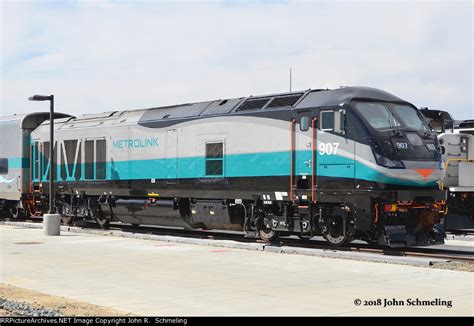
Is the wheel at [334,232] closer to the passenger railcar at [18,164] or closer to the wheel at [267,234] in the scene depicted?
the wheel at [267,234]

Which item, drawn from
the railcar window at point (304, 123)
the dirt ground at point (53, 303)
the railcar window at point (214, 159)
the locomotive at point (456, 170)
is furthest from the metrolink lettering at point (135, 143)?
the dirt ground at point (53, 303)

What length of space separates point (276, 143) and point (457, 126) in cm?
945

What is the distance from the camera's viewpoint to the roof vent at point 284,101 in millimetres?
18734

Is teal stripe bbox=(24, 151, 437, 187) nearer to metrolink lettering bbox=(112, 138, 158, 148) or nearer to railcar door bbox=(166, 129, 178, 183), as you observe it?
railcar door bbox=(166, 129, 178, 183)

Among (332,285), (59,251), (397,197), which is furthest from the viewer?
(59,251)

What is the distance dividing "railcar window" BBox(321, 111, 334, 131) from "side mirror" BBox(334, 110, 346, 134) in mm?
150

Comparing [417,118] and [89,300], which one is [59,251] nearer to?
[89,300]

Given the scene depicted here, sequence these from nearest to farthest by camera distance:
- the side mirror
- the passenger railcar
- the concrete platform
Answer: the concrete platform
the side mirror
the passenger railcar

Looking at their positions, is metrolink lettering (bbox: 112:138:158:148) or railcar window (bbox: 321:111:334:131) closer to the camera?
railcar window (bbox: 321:111:334:131)

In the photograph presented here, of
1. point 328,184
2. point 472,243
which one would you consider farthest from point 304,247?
point 472,243

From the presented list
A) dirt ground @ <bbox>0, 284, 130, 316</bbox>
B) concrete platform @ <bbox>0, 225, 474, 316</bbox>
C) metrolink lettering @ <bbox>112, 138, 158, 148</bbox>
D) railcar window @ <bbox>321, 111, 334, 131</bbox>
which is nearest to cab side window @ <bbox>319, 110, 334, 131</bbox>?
railcar window @ <bbox>321, 111, 334, 131</bbox>

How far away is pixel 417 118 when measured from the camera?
18094 millimetres

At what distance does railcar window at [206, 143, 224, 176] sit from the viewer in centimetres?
2059

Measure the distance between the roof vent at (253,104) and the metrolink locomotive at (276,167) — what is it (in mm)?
40
